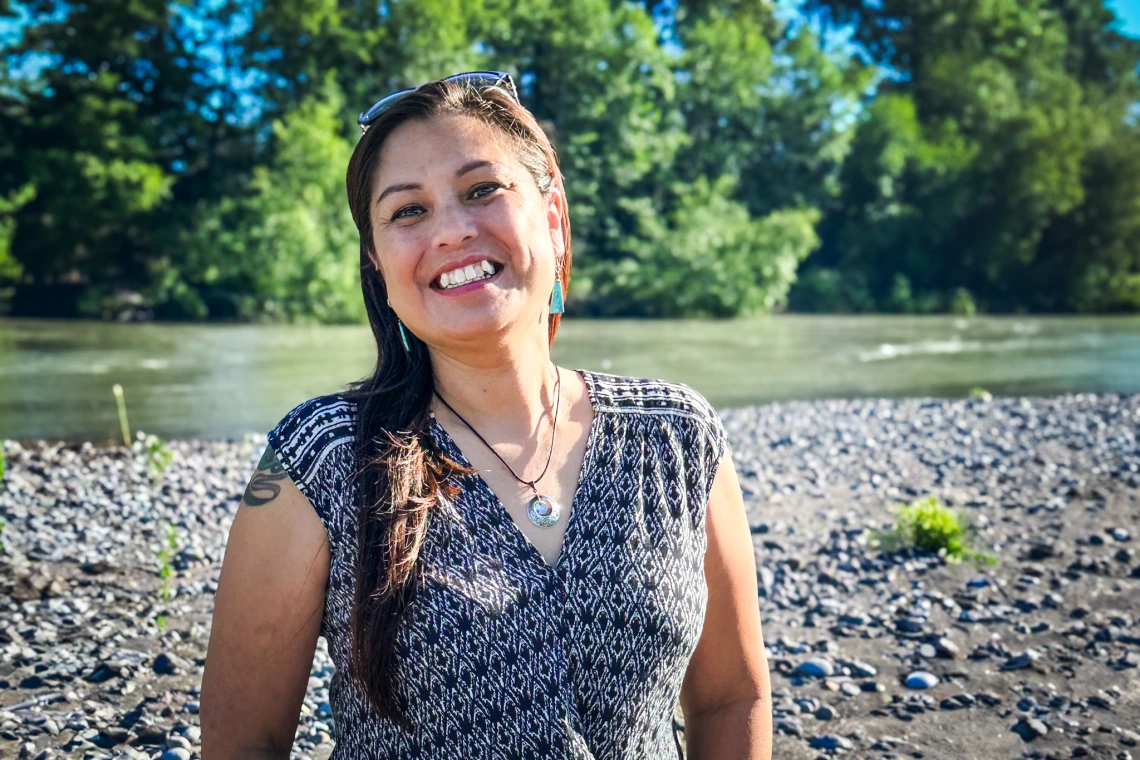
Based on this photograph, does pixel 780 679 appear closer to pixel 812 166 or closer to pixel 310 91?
pixel 310 91

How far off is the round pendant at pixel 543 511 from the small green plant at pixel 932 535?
4415mm

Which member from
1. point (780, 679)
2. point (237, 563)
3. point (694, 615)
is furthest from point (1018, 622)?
point (237, 563)

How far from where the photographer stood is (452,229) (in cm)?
194

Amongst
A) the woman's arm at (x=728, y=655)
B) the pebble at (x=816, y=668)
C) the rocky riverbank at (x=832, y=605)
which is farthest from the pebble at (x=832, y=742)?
the woman's arm at (x=728, y=655)

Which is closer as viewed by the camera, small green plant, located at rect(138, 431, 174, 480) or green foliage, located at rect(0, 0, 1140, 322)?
small green plant, located at rect(138, 431, 174, 480)

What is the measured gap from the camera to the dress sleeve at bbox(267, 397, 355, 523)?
1755 mm

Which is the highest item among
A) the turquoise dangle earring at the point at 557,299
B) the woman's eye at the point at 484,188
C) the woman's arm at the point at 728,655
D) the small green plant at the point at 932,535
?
the woman's eye at the point at 484,188

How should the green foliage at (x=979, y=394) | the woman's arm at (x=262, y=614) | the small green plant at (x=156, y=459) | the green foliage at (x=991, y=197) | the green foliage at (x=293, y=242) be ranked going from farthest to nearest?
the green foliage at (x=991, y=197) → the green foliage at (x=293, y=242) → the green foliage at (x=979, y=394) → the small green plant at (x=156, y=459) → the woman's arm at (x=262, y=614)

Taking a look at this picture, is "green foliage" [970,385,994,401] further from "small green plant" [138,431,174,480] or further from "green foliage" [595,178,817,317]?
"green foliage" [595,178,817,317]

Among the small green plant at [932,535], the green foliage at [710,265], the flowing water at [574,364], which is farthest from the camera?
the green foliage at [710,265]

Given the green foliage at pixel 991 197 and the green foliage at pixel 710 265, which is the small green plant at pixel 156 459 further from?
the green foliage at pixel 991 197

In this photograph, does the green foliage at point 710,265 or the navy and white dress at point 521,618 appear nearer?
the navy and white dress at point 521,618

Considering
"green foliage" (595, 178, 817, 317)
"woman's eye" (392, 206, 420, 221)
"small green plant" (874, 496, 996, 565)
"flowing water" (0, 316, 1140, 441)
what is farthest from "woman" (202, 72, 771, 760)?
"green foliage" (595, 178, 817, 317)

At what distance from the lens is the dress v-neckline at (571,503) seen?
184cm
